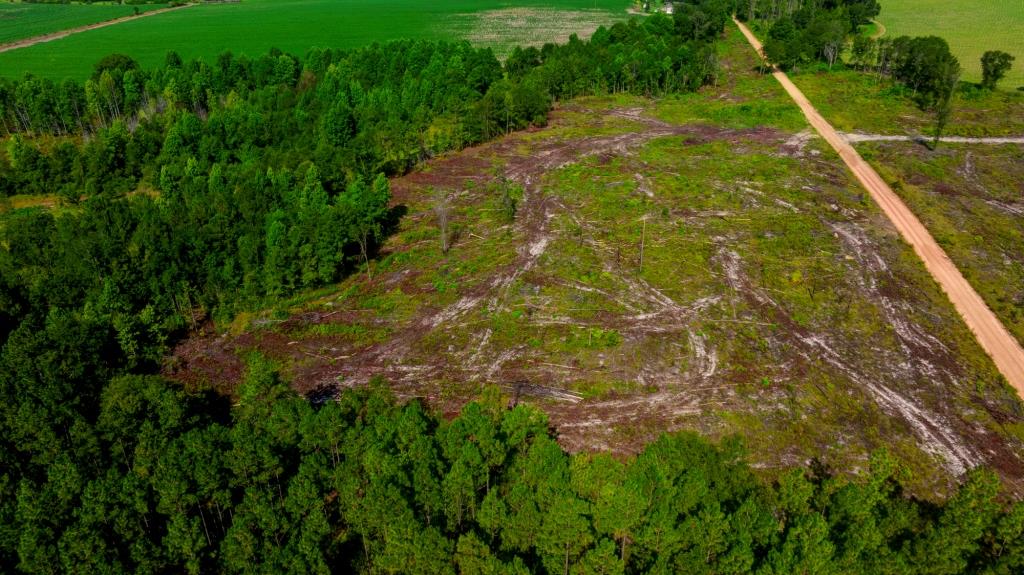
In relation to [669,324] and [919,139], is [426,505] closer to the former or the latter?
[669,324]

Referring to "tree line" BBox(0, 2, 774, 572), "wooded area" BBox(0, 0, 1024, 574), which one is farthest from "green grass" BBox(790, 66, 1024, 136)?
"wooded area" BBox(0, 0, 1024, 574)

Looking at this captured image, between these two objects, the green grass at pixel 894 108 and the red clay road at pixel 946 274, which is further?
the green grass at pixel 894 108

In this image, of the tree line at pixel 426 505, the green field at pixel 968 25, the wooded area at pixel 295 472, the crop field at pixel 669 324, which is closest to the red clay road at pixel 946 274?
the crop field at pixel 669 324

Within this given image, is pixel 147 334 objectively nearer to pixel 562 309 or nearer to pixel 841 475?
pixel 562 309

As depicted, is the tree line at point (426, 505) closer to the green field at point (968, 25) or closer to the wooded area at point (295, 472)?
the wooded area at point (295, 472)

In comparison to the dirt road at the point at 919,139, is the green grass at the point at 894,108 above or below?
above

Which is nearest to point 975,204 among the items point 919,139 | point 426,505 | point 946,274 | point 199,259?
point 946,274
